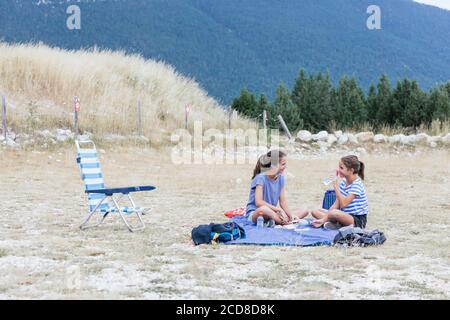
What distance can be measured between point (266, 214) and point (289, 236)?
0.55 metres

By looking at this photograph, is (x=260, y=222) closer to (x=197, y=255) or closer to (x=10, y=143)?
(x=197, y=255)

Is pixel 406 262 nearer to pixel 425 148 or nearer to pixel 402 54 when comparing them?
pixel 425 148

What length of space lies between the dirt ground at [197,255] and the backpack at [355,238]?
0.14 meters

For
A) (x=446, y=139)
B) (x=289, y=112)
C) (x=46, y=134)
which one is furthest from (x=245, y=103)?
(x=46, y=134)

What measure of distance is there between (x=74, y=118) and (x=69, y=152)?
184 cm

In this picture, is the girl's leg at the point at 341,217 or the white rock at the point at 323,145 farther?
the white rock at the point at 323,145

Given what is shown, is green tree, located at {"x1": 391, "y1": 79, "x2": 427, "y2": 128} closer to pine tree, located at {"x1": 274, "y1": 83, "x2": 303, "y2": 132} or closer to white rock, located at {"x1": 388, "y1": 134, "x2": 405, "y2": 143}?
pine tree, located at {"x1": 274, "y1": 83, "x2": 303, "y2": 132}

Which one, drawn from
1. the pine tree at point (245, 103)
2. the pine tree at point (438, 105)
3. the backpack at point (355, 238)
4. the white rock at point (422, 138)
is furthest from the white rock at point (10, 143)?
the pine tree at point (438, 105)

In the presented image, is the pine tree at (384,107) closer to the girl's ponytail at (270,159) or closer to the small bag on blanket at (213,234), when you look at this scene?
the girl's ponytail at (270,159)

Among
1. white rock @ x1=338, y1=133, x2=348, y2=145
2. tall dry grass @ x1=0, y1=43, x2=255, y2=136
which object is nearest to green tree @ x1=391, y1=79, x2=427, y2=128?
white rock @ x1=338, y1=133, x2=348, y2=145

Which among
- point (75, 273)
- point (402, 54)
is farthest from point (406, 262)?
point (402, 54)

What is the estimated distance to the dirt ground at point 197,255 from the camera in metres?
4.55

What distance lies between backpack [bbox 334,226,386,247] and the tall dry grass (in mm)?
11399

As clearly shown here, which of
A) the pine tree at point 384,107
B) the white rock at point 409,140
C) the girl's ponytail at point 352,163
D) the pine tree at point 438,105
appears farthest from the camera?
the pine tree at point 384,107
